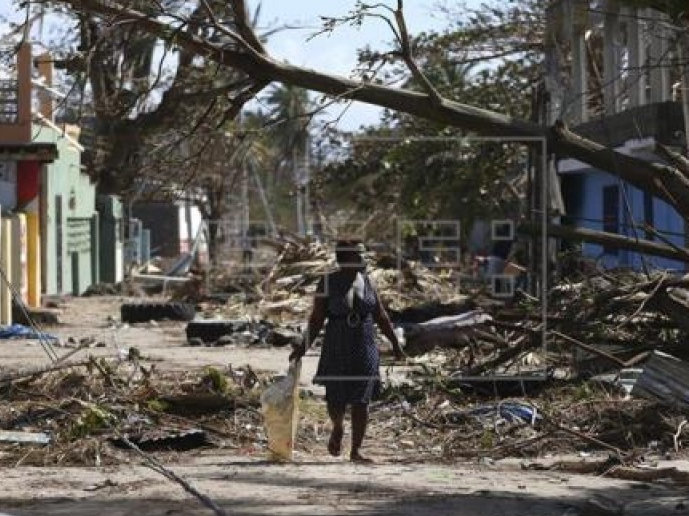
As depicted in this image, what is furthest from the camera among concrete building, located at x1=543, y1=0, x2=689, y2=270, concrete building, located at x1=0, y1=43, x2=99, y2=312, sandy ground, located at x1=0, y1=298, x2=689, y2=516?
concrete building, located at x1=0, y1=43, x2=99, y2=312

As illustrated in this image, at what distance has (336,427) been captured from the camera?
9.98 m

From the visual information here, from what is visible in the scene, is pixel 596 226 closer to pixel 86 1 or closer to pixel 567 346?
pixel 567 346

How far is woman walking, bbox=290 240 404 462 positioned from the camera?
32.3 ft

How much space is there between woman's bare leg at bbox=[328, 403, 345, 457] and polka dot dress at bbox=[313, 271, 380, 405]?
0.05m

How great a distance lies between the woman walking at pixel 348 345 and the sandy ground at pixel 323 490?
0.38m

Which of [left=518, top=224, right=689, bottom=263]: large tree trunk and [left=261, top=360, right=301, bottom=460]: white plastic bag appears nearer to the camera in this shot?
[left=261, top=360, right=301, bottom=460]: white plastic bag

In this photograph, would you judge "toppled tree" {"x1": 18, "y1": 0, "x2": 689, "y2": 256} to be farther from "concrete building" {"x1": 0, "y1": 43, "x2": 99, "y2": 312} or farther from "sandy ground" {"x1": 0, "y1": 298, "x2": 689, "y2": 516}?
"concrete building" {"x1": 0, "y1": 43, "x2": 99, "y2": 312}

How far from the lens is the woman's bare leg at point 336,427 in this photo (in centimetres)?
991

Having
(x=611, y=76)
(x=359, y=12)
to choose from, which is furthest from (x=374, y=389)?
(x=611, y=76)

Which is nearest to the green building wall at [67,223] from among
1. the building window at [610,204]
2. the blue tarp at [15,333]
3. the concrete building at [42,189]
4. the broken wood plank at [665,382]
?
the concrete building at [42,189]

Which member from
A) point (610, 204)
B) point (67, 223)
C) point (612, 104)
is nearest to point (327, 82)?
point (612, 104)

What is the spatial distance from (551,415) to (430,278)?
1532 cm

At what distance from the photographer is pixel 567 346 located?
12.9 meters

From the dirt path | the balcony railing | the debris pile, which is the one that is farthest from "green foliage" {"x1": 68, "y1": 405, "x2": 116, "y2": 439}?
the balcony railing
